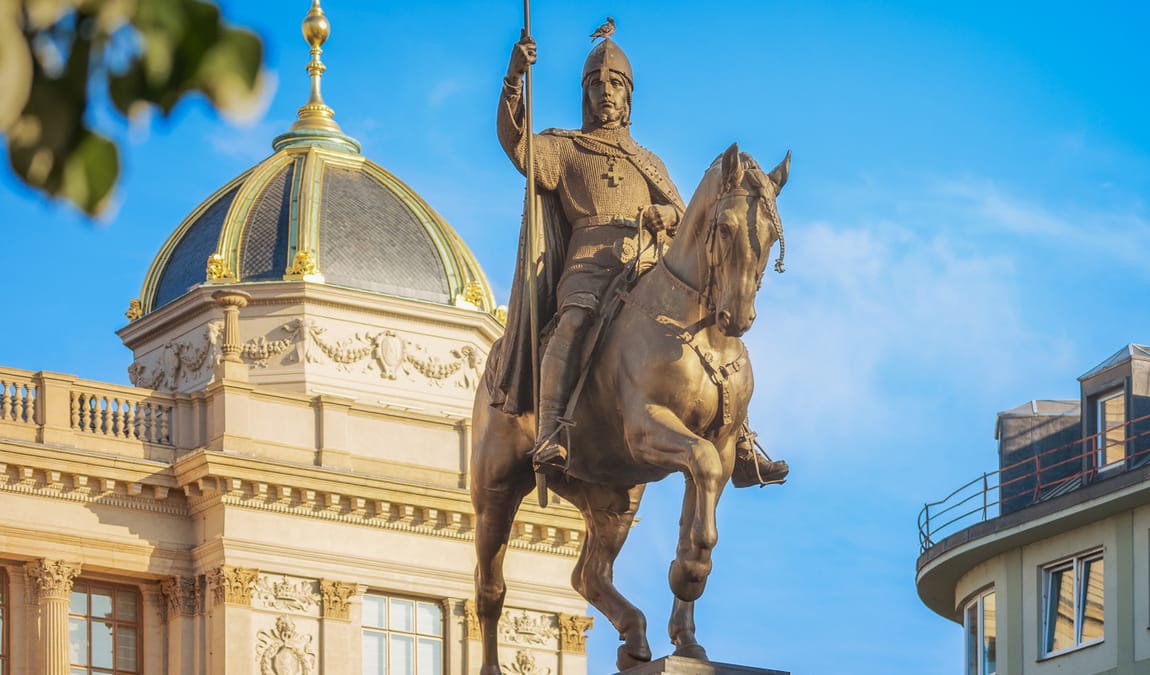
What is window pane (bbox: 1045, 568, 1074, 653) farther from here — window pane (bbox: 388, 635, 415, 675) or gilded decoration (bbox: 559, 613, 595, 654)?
window pane (bbox: 388, 635, 415, 675)

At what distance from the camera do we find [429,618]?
47.5 m

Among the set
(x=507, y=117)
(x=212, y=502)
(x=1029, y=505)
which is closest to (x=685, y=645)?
(x=507, y=117)

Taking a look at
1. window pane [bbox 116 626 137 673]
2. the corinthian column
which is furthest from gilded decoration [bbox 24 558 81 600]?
window pane [bbox 116 626 137 673]

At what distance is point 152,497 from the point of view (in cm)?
4556

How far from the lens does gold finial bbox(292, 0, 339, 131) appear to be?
56156 mm

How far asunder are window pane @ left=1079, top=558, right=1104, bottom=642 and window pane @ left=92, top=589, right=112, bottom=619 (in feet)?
55.8

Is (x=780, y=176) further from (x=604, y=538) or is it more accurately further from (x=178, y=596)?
(x=178, y=596)

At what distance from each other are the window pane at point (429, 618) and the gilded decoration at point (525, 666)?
135 cm

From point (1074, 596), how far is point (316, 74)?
25.9 m

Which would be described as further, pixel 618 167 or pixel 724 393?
pixel 618 167

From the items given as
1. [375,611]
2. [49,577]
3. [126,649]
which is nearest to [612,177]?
[49,577]

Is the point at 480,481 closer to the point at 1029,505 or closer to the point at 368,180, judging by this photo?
the point at 1029,505

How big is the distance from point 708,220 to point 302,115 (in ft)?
148

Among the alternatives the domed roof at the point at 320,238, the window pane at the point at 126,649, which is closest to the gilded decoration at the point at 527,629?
the window pane at the point at 126,649
